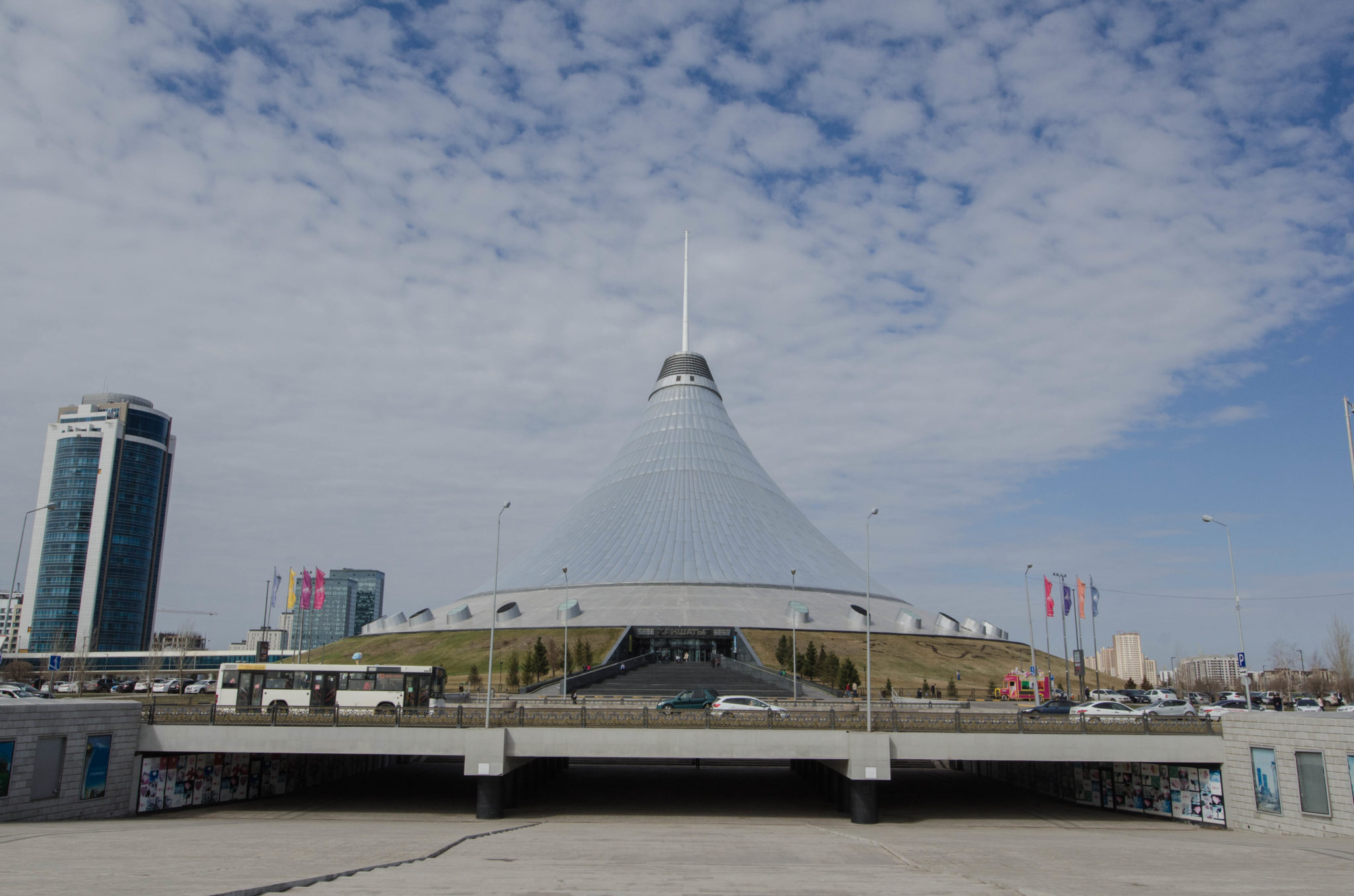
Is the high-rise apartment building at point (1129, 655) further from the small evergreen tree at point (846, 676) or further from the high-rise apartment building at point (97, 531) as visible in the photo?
the high-rise apartment building at point (97, 531)

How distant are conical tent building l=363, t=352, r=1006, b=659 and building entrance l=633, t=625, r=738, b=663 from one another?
114mm

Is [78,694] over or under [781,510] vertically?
under

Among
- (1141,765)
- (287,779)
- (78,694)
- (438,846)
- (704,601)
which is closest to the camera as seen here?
(438,846)

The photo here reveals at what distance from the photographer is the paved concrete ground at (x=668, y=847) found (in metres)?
13.2

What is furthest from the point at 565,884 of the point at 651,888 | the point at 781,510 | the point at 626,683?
the point at 781,510

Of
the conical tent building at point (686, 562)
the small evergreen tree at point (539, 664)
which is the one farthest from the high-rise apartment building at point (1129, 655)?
the small evergreen tree at point (539, 664)

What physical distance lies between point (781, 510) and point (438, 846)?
2644 inches

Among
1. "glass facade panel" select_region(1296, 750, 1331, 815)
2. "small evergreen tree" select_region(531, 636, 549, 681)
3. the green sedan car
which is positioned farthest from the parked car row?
"glass facade panel" select_region(1296, 750, 1331, 815)

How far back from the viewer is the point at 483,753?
24.3 metres

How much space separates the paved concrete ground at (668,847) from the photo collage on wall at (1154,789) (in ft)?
2.59

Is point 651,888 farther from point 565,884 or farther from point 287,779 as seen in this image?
point 287,779

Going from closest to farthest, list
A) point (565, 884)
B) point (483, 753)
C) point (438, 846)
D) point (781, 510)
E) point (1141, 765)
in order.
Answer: point (565, 884)
point (438, 846)
point (483, 753)
point (1141, 765)
point (781, 510)

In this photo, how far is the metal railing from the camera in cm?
2506

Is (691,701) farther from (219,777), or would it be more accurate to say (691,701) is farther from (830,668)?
(830,668)
